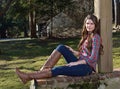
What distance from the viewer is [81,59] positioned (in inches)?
241

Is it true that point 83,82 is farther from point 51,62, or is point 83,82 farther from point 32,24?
point 32,24

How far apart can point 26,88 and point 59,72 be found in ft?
5.93

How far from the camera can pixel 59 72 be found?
19.6ft

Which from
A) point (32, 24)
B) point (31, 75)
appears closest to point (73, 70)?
point (31, 75)

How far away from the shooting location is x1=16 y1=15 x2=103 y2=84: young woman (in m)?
5.93

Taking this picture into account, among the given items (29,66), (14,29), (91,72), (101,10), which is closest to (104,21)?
(101,10)

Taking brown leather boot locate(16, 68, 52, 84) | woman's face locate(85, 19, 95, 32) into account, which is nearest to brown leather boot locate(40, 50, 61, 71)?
brown leather boot locate(16, 68, 52, 84)

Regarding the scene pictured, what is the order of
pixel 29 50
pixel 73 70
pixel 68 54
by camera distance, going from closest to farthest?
pixel 73 70
pixel 68 54
pixel 29 50

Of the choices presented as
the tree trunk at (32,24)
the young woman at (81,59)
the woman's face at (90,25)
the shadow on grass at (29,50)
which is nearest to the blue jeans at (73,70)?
the young woman at (81,59)

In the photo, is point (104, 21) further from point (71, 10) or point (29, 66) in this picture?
point (71, 10)

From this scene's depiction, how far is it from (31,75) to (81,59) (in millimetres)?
895

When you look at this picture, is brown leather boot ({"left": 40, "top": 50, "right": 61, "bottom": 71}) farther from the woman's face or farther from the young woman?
the woman's face

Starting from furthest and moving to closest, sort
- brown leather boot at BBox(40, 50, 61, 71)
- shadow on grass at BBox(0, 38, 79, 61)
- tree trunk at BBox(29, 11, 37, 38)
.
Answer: tree trunk at BBox(29, 11, 37, 38)
shadow on grass at BBox(0, 38, 79, 61)
brown leather boot at BBox(40, 50, 61, 71)

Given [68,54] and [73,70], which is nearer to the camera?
[73,70]
